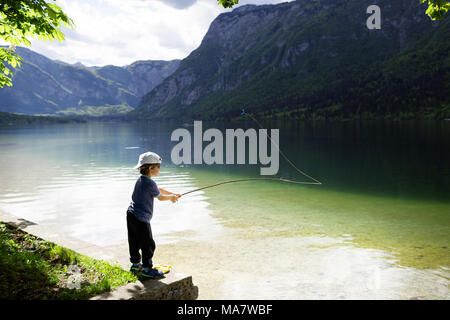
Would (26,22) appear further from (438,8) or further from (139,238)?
(438,8)

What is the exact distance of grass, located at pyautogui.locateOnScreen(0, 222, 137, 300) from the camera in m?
6.32

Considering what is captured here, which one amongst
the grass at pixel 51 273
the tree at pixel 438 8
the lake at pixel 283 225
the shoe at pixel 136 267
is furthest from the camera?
the lake at pixel 283 225

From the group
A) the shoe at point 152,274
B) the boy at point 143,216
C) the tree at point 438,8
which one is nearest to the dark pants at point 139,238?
the boy at point 143,216

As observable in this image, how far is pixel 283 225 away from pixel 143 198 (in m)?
9.60

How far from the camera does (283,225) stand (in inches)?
612

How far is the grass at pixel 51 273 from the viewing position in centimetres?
632

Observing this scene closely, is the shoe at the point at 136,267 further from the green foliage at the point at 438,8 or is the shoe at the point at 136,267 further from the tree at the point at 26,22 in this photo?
the green foliage at the point at 438,8

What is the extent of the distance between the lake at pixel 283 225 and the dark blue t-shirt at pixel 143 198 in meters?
2.72

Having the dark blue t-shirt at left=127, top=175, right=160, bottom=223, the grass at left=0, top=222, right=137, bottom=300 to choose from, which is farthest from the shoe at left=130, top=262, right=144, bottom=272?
the dark blue t-shirt at left=127, top=175, right=160, bottom=223

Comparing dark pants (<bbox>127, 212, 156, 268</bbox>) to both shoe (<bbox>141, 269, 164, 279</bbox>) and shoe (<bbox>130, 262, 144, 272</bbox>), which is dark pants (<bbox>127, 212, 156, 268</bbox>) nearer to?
shoe (<bbox>130, 262, 144, 272</bbox>)

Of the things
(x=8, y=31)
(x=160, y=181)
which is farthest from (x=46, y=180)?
(x=8, y=31)

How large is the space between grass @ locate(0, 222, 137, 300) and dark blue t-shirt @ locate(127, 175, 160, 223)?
1.25 m

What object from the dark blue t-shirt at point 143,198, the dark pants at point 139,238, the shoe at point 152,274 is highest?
the dark blue t-shirt at point 143,198
